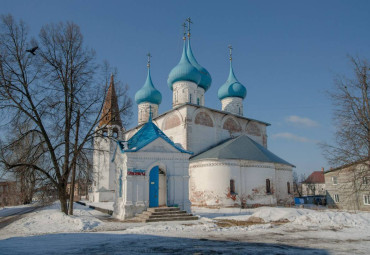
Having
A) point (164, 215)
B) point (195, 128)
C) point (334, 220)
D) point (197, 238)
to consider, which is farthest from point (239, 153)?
point (197, 238)

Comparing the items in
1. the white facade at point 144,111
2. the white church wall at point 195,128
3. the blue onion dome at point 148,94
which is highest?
the blue onion dome at point 148,94

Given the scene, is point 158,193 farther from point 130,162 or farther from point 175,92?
point 175,92

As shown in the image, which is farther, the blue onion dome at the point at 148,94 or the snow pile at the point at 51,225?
the blue onion dome at the point at 148,94

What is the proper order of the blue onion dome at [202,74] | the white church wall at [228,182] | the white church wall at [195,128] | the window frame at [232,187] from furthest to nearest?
the blue onion dome at [202,74] < the white church wall at [195,128] < the window frame at [232,187] < the white church wall at [228,182]

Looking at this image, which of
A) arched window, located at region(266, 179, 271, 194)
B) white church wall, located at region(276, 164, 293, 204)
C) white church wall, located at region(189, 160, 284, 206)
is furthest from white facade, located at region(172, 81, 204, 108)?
arched window, located at region(266, 179, 271, 194)

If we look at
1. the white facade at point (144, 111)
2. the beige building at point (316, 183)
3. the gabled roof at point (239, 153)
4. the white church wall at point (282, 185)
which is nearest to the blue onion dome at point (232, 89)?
the white facade at point (144, 111)

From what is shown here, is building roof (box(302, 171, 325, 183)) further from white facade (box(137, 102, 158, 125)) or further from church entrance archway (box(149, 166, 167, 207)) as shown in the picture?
church entrance archway (box(149, 166, 167, 207))

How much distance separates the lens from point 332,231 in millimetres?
9477

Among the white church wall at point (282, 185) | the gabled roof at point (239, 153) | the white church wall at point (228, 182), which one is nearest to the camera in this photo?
the white church wall at point (228, 182)

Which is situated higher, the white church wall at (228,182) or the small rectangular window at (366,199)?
the white church wall at (228,182)

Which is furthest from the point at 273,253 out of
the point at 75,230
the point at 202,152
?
the point at 202,152

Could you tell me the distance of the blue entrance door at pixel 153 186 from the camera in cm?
1405

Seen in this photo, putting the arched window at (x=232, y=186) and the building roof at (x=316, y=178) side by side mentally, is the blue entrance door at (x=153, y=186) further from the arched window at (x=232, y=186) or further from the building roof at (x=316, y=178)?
the building roof at (x=316, y=178)

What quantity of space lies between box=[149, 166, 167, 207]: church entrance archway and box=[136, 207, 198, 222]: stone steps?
0.92m
